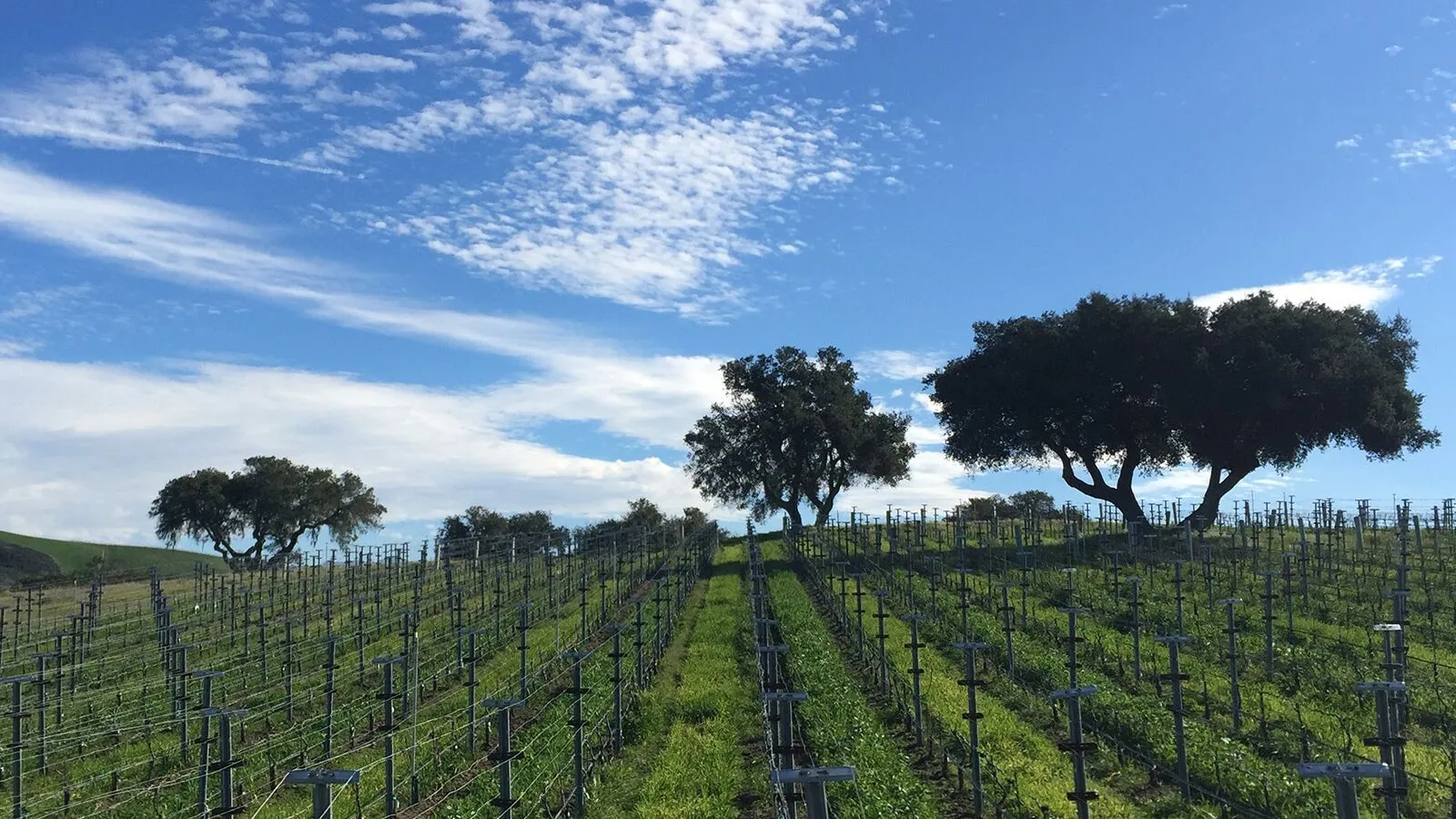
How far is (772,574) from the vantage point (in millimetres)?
46750

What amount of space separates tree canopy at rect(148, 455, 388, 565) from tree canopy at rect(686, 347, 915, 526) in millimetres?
30107

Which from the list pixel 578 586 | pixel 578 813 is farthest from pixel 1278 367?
pixel 578 813

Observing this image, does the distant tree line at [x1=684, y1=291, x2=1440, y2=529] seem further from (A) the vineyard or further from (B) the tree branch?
(A) the vineyard

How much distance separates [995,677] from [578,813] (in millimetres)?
10937

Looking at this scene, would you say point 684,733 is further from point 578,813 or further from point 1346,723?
point 1346,723

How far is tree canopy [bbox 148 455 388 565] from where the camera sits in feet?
273

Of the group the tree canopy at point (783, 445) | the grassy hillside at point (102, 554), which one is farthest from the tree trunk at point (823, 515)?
the grassy hillside at point (102, 554)

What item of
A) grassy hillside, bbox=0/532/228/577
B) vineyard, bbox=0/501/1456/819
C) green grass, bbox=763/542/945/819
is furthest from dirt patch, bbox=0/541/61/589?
green grass, bbox=763/542/945/819

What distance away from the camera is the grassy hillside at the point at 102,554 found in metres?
89.1

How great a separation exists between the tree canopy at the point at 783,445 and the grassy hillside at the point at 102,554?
39.4m

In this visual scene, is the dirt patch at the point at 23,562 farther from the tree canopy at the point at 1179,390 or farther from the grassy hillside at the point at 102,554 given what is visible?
the tree canopy at the point at 1179,390

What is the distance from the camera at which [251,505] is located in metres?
84.1

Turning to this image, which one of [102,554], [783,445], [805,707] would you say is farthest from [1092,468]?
[102,554]

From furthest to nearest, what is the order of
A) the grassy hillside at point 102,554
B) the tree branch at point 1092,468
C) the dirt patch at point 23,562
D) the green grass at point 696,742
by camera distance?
the grassy hillside at point 102,554, the dirt patch at point 23,562, the tree branch at point 1092,468, the green grass at point 696,742
